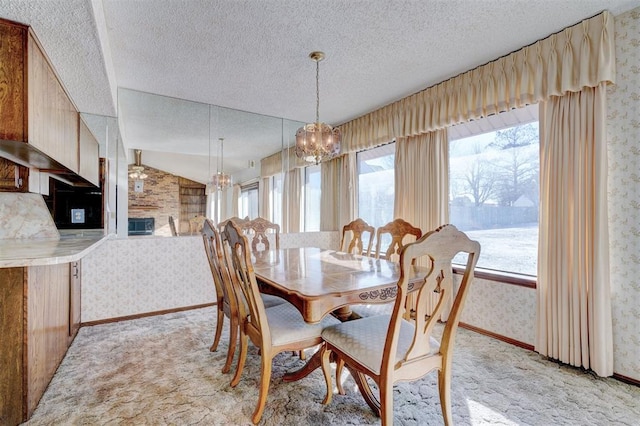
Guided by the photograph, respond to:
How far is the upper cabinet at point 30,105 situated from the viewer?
5.65ft

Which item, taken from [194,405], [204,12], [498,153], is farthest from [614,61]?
[194,405]

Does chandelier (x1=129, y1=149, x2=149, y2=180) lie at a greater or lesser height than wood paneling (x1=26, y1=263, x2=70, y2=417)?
greater

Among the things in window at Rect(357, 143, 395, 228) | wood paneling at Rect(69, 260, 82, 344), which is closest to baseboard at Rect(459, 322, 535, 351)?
window at Rect(357, 143, 395, 228)

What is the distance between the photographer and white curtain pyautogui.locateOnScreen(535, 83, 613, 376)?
2078 millimetres

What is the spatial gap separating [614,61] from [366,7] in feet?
5.67

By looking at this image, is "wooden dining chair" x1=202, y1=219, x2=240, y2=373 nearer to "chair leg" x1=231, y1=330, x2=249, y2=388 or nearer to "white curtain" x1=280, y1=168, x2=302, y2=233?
"chair leg" x1=231, y1=330, x2=249, y2=388

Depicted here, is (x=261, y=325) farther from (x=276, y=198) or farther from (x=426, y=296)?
(x=276, y=198)

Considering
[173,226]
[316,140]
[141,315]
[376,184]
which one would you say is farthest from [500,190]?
[141,315]

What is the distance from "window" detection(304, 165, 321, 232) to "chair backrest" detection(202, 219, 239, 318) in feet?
8.97

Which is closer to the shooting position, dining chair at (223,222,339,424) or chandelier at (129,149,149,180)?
dining chair at (223,222,339,424)

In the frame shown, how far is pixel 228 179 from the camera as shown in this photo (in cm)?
423

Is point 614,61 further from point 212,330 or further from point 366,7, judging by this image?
point 212,330

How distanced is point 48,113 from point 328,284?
2269 mm

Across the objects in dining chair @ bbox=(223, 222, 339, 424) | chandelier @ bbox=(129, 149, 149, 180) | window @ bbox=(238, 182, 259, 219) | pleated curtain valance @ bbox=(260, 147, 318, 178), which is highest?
pleated curtain valance @ bbox=(260, 147, 318, 178)
